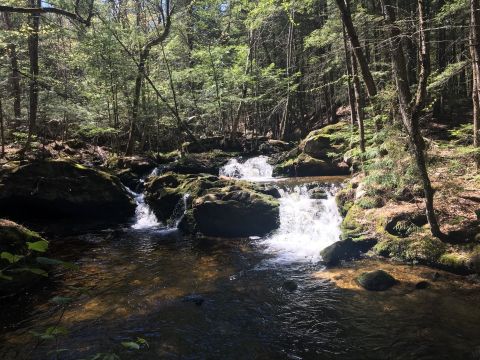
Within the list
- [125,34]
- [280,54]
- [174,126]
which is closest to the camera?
[125,34]

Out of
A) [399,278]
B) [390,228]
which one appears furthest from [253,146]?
[399,278]

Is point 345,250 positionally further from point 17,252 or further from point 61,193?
point 61,193

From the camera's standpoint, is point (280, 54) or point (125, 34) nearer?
point (125, 34)

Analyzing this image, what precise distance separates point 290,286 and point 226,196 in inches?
232

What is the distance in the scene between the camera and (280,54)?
32625 millimetres

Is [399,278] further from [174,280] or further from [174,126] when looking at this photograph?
[174,126]

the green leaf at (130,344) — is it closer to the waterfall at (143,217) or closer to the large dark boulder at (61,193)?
the waterfall at (143,217)

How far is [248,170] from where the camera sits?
22016 mm

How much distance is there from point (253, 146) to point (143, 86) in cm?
846

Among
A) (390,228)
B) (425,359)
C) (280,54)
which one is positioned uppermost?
(280,54)

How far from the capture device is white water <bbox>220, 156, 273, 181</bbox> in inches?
850

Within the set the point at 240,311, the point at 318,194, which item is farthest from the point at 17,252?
the point at 318,194

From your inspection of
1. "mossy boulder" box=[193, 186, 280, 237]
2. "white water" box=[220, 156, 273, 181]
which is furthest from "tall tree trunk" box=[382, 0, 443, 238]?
"white water" box=[220, 156, 273, 181]

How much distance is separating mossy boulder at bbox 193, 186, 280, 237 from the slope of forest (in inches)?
2.1
